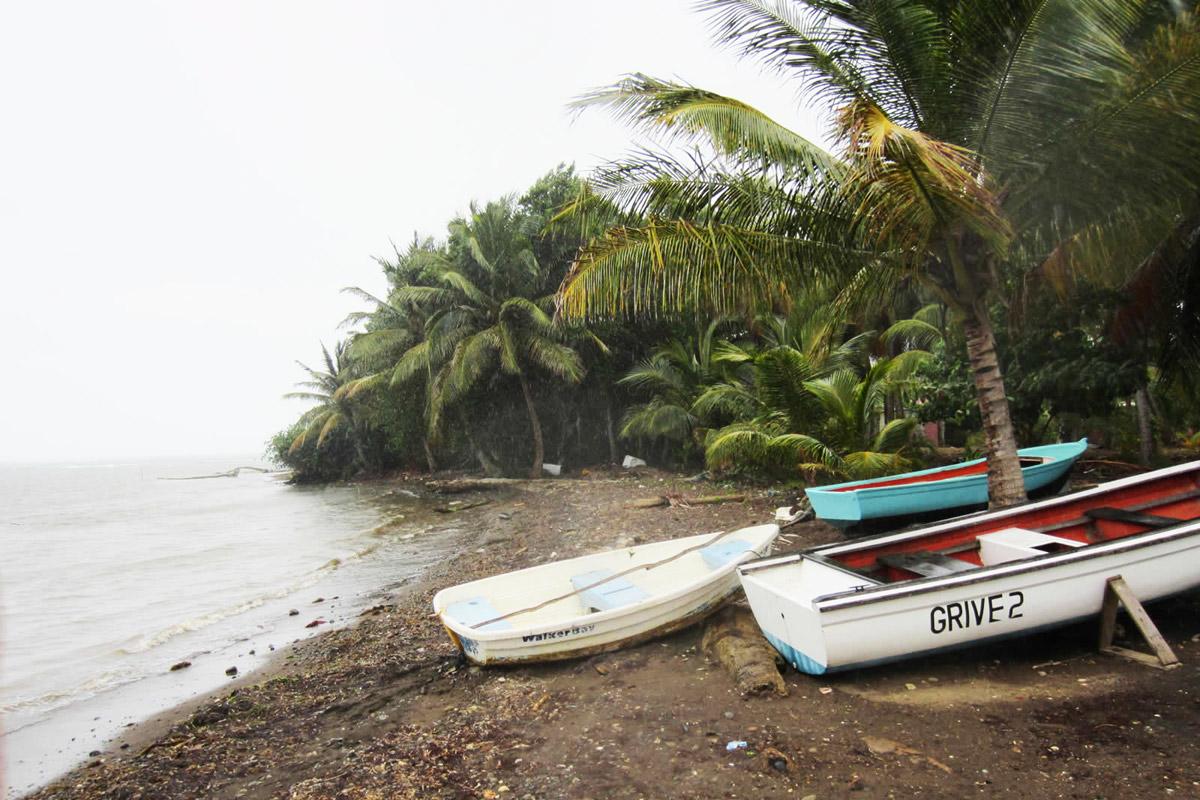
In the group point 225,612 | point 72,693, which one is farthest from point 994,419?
point 225,612

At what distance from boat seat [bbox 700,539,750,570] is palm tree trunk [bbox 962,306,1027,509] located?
2.39 m

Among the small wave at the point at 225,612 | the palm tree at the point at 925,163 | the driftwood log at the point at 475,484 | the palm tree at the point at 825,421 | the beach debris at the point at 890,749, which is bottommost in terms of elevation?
the small wave at the point at 225,612

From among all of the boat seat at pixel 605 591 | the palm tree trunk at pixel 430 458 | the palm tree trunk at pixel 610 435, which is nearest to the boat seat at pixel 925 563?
the boat seat at pixel 605 591

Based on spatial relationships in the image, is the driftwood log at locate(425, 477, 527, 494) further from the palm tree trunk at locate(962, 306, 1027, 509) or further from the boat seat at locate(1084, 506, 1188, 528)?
the boat seat at locate(1084, 506, 1188, 528)

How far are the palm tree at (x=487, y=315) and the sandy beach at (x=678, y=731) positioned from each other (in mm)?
16720

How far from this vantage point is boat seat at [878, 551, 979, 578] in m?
4.94

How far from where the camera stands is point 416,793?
3.90 meters

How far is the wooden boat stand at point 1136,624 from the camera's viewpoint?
421 centimetres

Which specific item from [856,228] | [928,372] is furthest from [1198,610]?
[928,372]

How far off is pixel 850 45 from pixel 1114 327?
5.81 metres

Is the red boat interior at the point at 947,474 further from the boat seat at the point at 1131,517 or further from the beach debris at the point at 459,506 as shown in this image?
the beach debris at the point at 459,506

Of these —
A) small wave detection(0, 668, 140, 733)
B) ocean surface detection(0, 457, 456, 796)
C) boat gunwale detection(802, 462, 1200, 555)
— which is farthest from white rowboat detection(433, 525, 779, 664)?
small wave detection(0, 668, 140, 733)

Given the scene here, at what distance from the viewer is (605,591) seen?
254 inches

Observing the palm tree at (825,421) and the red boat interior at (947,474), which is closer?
the red boat interior at (947,474)
